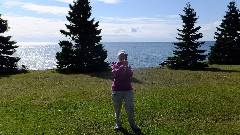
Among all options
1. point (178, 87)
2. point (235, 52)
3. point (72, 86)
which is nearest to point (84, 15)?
point (72, 86)

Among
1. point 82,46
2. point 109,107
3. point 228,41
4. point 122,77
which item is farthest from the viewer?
point 228,41

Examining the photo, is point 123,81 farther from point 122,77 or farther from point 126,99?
point 126,99

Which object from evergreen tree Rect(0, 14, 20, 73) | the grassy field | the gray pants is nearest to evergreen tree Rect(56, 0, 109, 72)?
evergreen tree Rect(0, 14, 20, 73)

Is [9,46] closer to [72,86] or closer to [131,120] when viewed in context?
[72,86]

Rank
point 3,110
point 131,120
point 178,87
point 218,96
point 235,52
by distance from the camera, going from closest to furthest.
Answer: point 131,120 → point 3,110 → point 218,96 → point 178,87 → point 235,52

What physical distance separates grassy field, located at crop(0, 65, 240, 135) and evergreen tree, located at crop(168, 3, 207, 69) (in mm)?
13991

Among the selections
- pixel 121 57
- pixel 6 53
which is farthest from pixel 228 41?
pixel 121 57

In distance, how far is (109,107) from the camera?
1886cm

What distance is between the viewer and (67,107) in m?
19.1

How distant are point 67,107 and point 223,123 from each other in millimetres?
8329

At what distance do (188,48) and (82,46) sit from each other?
44.8 feet

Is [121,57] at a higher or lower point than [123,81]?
higher

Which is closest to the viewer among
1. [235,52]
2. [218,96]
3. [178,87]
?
[218,96]

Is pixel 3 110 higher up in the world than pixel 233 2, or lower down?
lower down
